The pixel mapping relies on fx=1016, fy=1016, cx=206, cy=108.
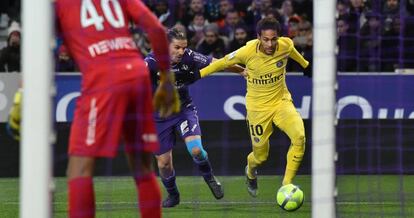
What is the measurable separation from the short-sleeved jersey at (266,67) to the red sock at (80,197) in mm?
4892

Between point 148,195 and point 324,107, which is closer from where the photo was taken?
point 324,107

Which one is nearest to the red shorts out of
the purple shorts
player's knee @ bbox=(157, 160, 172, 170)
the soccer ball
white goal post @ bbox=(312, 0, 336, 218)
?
white goal post @ bbox=(312, 0, 336, 218)

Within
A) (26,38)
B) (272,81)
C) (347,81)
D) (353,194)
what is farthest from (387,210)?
(26,38)

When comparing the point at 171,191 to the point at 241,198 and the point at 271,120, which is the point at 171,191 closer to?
the point at 241,198

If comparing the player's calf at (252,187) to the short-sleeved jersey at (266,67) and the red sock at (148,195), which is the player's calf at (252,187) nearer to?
the short-sleeved jersey at (266,67)

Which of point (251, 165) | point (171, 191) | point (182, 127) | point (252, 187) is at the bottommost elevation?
point (252, 187)

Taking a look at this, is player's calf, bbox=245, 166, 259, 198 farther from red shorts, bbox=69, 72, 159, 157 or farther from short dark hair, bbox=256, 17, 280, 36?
red shorts, bbox=69, 72, 159, 157

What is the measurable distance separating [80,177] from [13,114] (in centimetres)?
52

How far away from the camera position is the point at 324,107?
5746mm

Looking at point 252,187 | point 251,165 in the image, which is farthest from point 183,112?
point 252,187

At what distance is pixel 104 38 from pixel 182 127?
15.6 feet

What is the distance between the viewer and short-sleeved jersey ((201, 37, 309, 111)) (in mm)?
10531

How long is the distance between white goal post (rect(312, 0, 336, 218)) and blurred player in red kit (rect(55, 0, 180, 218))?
877 mm

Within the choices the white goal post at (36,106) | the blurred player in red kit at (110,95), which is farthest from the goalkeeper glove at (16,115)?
the blurred player in red kit at (110,95)
